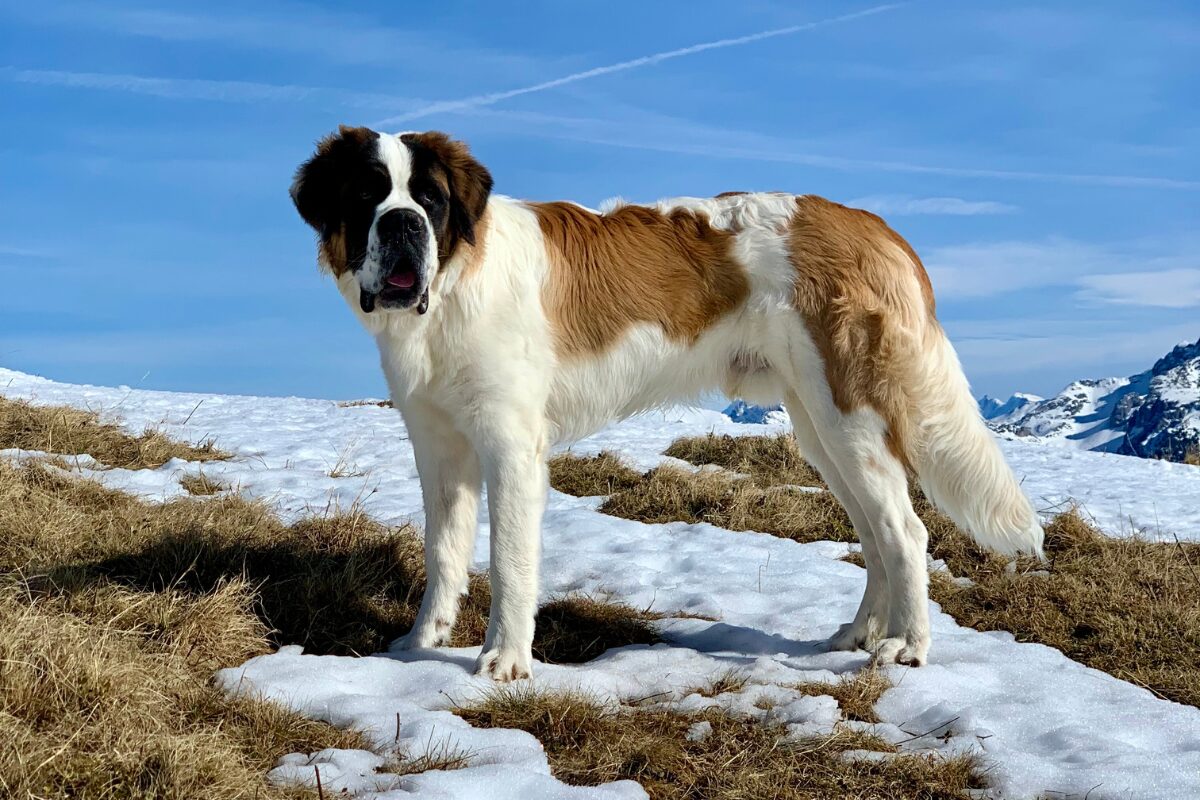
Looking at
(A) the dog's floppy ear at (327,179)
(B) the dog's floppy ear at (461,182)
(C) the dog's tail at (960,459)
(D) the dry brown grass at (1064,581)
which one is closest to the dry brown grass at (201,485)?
(D) the dry brown grass at (1064,581)

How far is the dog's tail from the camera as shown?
405cm

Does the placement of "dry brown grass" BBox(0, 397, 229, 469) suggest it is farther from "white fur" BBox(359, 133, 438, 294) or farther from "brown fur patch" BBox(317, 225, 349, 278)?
"white fur" BBox(359, 133, 438, 294)

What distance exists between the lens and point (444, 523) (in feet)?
13.6

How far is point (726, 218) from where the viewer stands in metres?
4.12

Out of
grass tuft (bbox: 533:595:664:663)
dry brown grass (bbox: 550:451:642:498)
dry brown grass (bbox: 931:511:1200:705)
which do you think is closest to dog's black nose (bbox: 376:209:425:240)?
grass tuft (bbox: 533:595:664:663)

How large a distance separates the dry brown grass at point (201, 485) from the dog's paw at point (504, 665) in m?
3.02

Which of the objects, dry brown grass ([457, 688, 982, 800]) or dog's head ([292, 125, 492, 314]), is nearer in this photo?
dry brown grass ([457, 688, 982, 800])

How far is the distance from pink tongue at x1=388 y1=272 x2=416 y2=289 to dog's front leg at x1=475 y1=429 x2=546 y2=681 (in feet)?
2.08

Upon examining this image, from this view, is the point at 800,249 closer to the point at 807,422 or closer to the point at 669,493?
the point at 807,422

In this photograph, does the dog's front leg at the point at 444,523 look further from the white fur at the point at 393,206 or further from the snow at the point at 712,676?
the white fur at the point at 393,206

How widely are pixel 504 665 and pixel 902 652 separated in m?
1.49

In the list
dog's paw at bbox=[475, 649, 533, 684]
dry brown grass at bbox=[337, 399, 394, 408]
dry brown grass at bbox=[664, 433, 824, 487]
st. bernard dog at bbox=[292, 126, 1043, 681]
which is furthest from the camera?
dry brown grass at bbox=[337, 399, 394, 408]

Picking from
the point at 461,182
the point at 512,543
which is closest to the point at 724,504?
the point at 512,543

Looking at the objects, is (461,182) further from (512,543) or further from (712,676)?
(712,676)
